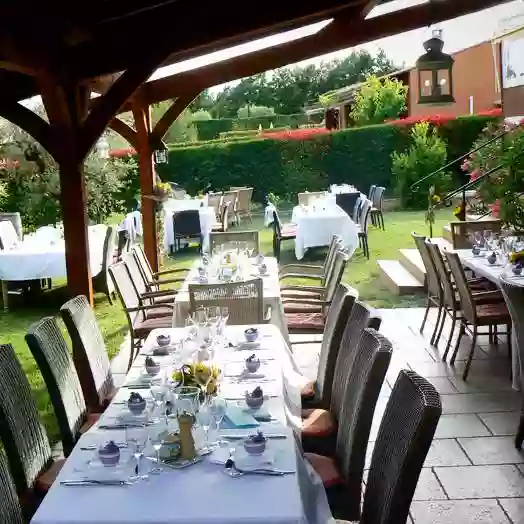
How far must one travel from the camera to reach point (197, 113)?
25.9 m

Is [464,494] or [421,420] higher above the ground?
[421,420]

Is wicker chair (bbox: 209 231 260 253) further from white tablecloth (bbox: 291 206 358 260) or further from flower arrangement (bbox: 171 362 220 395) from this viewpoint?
flower arrangement (bbox: 171 362 220 395)

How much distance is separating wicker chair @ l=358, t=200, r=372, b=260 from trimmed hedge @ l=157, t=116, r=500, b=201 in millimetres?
5939

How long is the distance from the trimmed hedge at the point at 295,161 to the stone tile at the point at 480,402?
13.3 metres

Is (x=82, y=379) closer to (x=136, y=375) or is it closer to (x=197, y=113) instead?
(x=136, y=375)

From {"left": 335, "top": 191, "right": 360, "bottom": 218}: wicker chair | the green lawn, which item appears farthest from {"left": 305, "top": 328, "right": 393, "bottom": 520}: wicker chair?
{"left": 335, "top": 191, "right": 360, "bottom": 218}: wicker chair

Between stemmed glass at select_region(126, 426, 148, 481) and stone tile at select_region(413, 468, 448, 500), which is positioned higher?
stemmed glass at select_region(126, 426, 148, 481)

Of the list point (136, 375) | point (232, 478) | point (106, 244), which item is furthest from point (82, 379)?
point (106, 244)

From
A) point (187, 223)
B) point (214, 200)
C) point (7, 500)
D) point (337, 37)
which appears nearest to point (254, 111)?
point (214, 200)

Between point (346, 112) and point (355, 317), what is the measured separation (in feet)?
70.6

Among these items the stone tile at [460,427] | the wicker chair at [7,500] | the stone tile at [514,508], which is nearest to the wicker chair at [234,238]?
the stone tile at [460,427]

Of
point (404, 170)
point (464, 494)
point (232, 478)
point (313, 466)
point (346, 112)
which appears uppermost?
point (346, 112)

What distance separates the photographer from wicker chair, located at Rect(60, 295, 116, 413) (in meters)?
3.73

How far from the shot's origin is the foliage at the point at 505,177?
8.27 m
